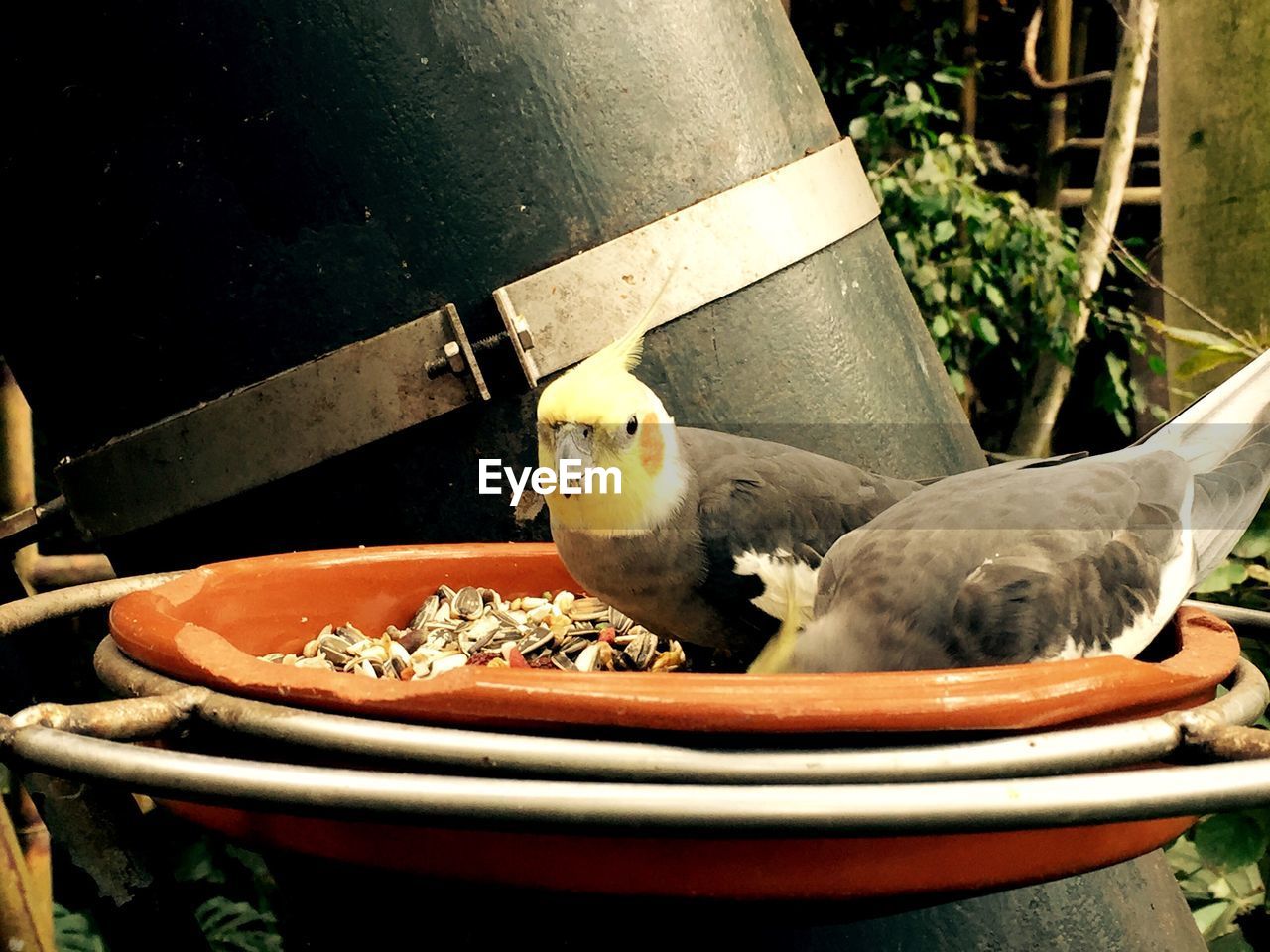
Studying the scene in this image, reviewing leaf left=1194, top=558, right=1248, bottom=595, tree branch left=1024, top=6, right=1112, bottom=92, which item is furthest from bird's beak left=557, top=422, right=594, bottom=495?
tree branch left=1024, top=6, right=1112, bottom=92

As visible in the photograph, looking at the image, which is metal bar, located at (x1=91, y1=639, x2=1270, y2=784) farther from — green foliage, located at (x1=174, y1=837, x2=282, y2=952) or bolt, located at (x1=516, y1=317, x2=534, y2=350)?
green foliage, located at (x1=174, y1=837, x2=282, y2=952)

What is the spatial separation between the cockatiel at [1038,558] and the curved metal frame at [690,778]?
13cm

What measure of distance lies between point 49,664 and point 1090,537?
1.19m

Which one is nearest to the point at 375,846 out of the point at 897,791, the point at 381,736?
the point at 381,736

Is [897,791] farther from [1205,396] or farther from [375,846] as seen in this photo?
[1205,396]

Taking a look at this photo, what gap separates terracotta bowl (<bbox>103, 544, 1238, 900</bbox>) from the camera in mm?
417

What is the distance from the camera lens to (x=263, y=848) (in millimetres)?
506

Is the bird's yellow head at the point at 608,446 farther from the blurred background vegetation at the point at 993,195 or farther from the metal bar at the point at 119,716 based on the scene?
the blurred background vegetation at the point at 993,195

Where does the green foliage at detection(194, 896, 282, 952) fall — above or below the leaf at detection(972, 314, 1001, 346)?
below

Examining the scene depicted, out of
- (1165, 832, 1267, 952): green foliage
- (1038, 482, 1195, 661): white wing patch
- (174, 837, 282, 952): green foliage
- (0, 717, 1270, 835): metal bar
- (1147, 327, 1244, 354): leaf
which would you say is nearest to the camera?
(0, 717, 1270, 835): metal bar

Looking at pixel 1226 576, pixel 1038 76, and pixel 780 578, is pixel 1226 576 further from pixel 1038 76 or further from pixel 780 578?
pixel 1038 76

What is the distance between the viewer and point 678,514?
76 centimetres

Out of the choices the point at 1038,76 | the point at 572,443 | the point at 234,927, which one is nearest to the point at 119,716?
the point at 572,443

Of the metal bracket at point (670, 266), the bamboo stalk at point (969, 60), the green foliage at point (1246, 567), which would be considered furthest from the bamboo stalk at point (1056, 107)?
the metal bracket at point (670, 266)
